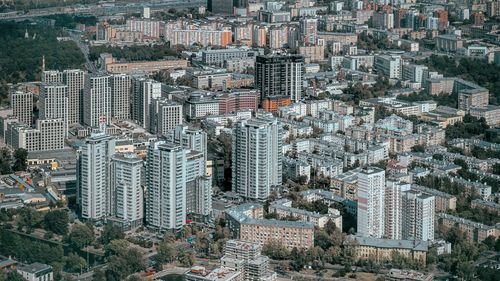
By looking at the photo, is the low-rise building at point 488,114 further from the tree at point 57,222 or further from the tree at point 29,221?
the tree at point 29,221

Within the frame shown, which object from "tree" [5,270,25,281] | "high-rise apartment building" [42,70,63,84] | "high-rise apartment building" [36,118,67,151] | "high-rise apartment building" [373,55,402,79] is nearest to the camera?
"tree" [5,270,25,281]

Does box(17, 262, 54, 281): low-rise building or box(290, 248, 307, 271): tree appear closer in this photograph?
box(17, 262, 54, 281): low-rise building

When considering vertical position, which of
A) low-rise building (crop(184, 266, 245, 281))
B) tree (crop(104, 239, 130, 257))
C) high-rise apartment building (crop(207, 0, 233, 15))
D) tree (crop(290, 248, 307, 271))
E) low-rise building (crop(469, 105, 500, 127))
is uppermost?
high-rise apartment building (crop(207, 0, 233, 15))

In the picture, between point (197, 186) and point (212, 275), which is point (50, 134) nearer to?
point (197, 186)

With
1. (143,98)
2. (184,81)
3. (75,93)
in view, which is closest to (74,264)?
(143,98)

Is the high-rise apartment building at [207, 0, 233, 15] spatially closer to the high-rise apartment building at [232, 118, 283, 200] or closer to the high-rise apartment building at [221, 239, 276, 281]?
the high-rise apartment building at [232, 118, 283, 200]

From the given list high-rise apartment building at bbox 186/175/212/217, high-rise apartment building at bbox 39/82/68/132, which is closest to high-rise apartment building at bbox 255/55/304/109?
high-rise apartment building at bbox 39/82/68/132

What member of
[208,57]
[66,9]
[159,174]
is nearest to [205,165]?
[159,174]

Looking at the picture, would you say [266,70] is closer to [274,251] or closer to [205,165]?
[205,165]
